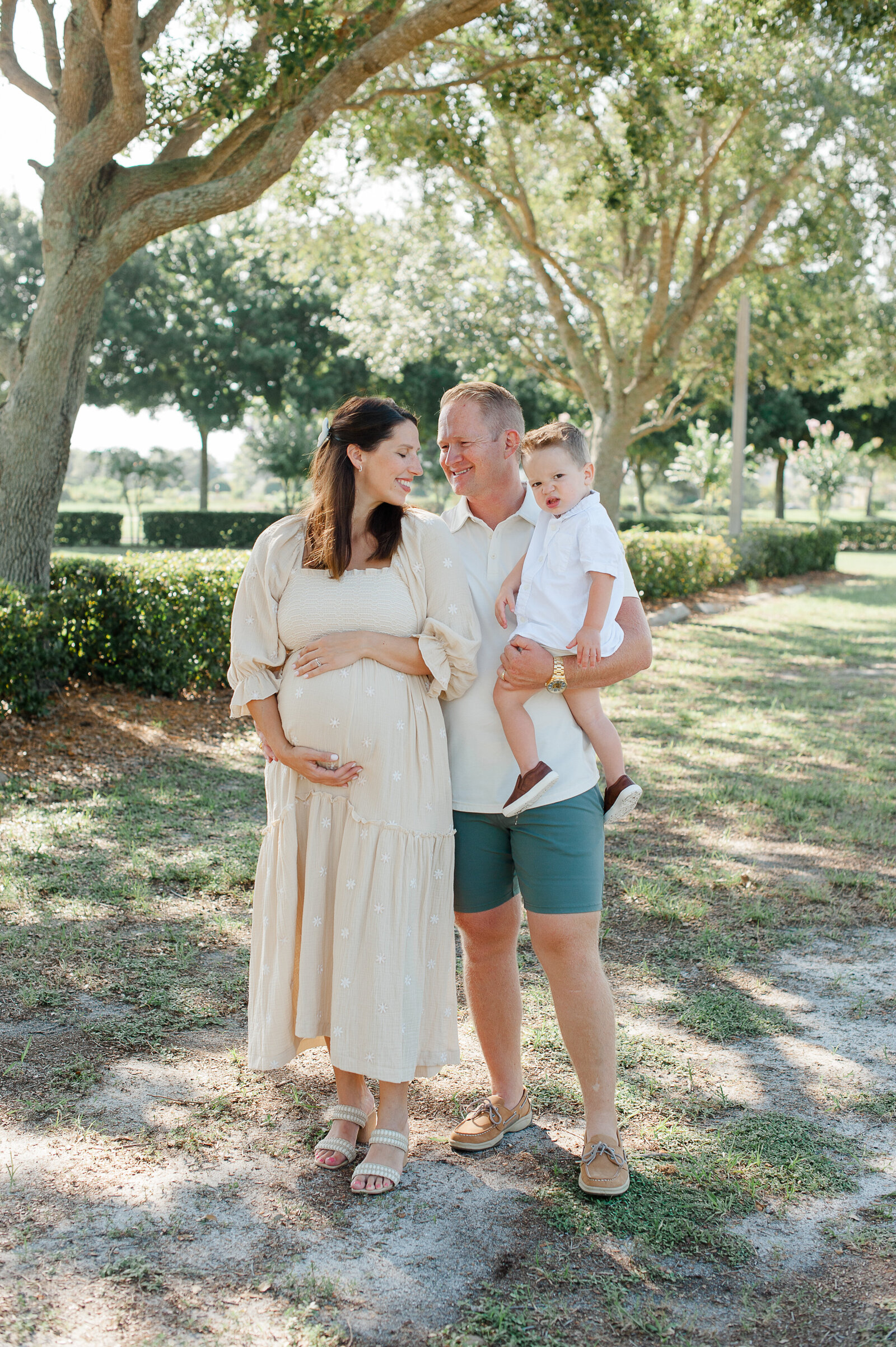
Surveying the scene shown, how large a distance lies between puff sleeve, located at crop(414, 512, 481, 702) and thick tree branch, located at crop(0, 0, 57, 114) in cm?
741

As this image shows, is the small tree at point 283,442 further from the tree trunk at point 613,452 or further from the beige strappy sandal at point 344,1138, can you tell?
the beige strappy sandal at point 344,1138

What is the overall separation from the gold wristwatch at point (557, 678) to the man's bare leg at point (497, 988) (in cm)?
65

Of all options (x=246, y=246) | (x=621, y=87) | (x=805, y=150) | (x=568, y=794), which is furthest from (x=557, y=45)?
(x=568, y=794)

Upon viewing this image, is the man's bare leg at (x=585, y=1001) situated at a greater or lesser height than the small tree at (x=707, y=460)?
lesser

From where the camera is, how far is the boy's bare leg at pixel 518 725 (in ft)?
9.17

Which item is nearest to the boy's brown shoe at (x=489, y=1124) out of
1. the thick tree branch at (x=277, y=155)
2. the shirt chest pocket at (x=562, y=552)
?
the shirt chest pocket at (x=562, y=552)

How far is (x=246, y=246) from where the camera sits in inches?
721

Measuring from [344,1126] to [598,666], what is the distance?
1.47 metres

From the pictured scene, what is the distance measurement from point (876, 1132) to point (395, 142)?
13.7 metres

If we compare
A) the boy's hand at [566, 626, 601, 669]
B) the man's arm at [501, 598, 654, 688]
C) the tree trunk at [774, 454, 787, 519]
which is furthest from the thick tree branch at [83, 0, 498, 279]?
the tree trunk at [774, 454, 787, 519]

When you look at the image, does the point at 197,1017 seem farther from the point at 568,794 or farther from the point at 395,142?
the point at 395,142

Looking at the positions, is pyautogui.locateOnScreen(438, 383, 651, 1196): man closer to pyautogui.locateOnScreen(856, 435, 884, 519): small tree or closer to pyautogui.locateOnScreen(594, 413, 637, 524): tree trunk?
pyautogui.locateOnScreen(594, 413, 637, 524): tree trunk

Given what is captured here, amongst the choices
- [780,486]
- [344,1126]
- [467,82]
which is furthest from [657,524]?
[344,1126]

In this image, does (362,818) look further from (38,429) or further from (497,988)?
(38,429)
